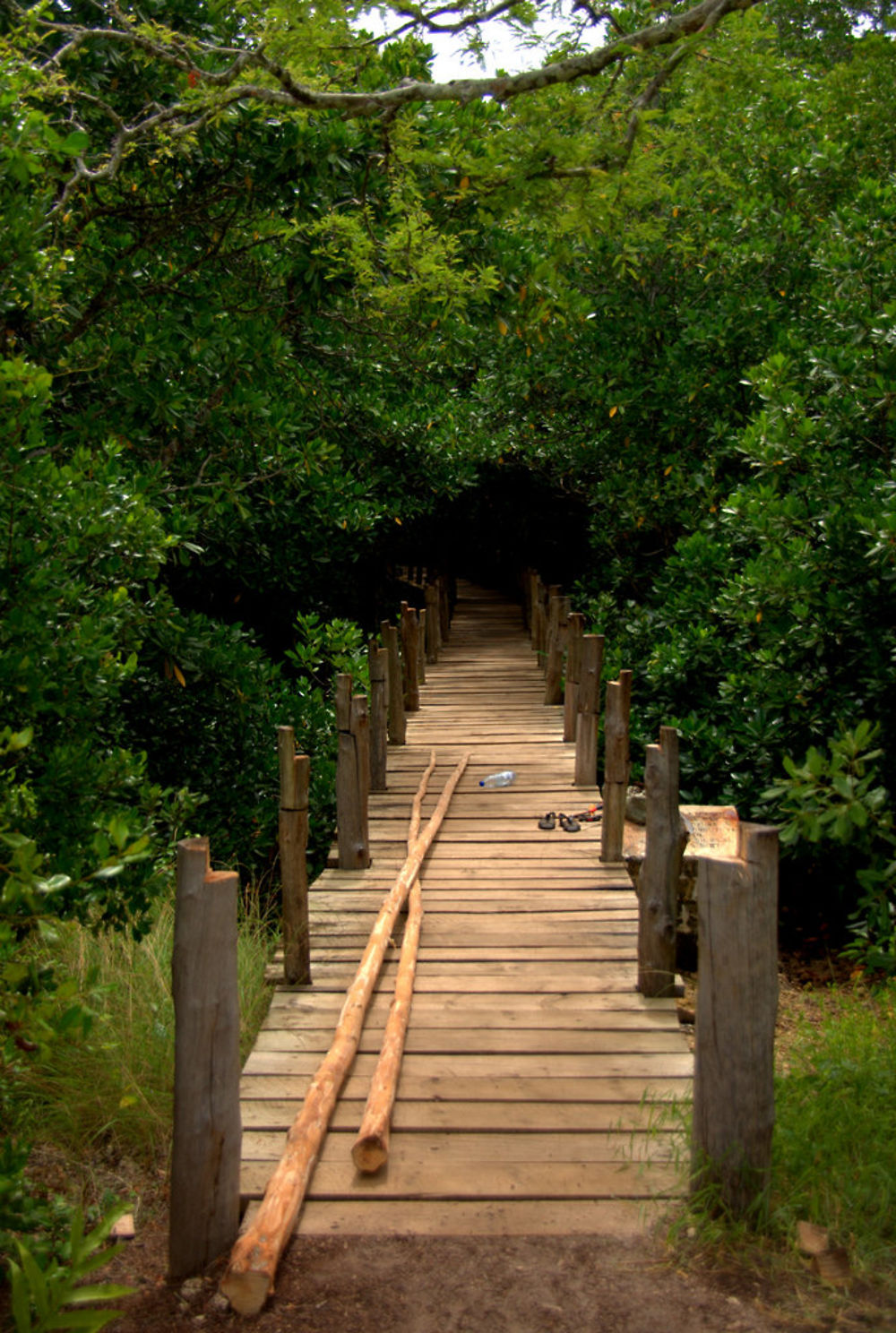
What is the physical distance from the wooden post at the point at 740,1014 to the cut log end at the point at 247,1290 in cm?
120

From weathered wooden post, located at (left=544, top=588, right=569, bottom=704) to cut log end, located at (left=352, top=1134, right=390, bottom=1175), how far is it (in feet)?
28.6

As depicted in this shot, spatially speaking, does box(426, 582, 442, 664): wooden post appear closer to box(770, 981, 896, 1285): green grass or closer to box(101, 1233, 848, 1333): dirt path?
box(770, 981, 896, 1285): green grass

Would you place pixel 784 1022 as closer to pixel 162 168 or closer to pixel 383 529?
pixel 162 168

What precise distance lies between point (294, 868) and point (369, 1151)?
5.50 feet

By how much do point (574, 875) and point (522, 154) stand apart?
378cm

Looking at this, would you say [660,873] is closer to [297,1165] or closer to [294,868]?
[294,868]

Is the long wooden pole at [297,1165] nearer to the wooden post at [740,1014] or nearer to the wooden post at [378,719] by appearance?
the wooden post at [740,1014]

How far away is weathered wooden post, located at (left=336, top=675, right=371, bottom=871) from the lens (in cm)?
636

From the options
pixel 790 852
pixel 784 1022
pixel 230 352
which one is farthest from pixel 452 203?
pixel 784 1022

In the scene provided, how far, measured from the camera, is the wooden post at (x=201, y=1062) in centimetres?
305

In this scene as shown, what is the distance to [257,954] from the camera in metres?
5.50

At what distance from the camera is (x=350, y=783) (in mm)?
6402

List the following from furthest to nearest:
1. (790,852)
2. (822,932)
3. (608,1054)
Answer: (822,932)
(790,852)
(608,1054)

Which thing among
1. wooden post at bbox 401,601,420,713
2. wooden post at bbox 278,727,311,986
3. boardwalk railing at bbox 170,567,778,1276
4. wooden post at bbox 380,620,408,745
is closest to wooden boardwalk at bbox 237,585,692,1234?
wooden post at bbox 278,727,311,986
